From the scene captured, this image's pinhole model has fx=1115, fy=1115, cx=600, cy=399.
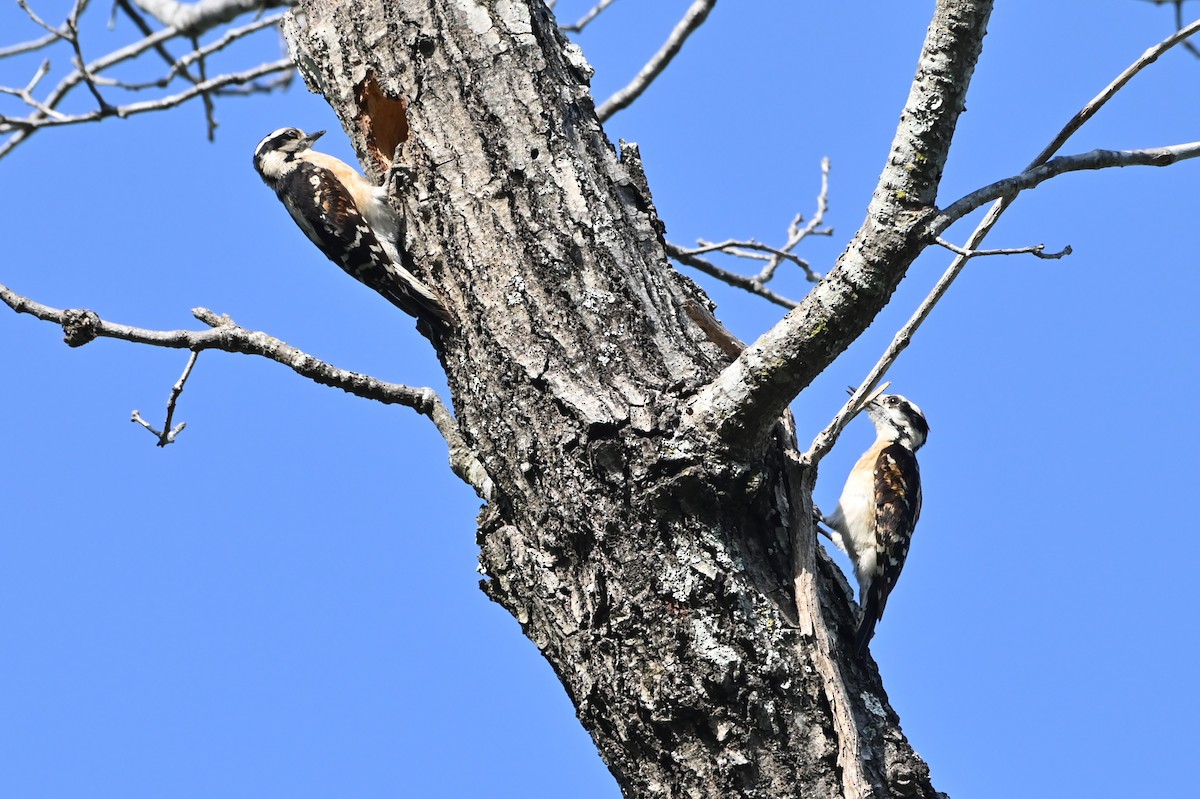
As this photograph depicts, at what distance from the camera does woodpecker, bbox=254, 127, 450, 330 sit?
3643 mm

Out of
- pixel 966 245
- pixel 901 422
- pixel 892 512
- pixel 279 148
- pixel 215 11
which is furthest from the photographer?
pixel 901 422

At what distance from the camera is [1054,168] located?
8.70ft

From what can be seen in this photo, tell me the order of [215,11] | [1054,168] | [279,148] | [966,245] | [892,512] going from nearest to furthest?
[1054,168]
[966,245]
[215,11]
[892,512]
[279,148]

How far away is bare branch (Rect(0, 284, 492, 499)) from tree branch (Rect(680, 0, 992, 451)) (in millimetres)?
932

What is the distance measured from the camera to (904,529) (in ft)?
19.3

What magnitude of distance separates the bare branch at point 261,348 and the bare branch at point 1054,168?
5.22ft

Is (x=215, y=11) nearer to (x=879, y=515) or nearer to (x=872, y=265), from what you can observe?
(x=872, y=265)

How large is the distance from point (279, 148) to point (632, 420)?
14.5 feet

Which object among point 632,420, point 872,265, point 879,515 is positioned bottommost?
point 632,420

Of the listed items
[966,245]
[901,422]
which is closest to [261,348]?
[966,245]

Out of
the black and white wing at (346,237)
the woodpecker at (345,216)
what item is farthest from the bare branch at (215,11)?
the black and white wing at (346,237)

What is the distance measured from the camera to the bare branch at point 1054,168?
2.62 metres

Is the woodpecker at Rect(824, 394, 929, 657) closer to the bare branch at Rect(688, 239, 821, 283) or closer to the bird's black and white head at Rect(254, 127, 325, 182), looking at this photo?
the bare branch at Rect(688, 239, 821, 283)

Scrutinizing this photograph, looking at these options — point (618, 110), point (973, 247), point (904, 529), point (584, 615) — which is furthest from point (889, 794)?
point (618, 110)
